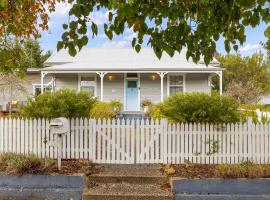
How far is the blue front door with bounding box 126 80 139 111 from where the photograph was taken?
25.0 metres

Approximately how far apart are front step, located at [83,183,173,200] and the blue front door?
17.3m

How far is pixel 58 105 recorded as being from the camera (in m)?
9.16

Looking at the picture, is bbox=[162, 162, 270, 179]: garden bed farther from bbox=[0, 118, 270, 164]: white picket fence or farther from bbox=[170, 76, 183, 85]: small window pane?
bbox=[170, 76, 183, 85]: small window pane

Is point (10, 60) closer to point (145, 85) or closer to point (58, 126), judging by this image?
point (58, 126)

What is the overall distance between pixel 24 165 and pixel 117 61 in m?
20.4

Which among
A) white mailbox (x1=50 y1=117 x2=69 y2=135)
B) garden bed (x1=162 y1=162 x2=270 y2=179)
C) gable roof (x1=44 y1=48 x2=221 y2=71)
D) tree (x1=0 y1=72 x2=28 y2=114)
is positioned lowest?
garden bed (x1=162 y1=162 x2=270 y2=179)

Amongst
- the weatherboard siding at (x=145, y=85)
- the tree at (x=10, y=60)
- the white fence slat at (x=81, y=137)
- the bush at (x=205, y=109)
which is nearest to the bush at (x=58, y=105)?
the white fence slat at (x=81, y=137)

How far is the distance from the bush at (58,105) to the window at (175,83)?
15.7 metres

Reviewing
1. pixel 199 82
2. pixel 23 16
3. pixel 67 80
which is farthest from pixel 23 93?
pixel 23 16

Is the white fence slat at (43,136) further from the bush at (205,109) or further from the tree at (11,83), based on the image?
the tree at (11,83)

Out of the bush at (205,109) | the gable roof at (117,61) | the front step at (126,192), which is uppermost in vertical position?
the gable roof at (117,61)

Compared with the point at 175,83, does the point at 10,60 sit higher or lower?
lower

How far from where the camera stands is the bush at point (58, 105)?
906cm

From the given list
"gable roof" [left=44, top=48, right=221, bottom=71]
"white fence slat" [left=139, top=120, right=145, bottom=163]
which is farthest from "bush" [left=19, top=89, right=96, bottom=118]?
"gable roof" [left=44, top=48, right=221, bottom=71]
